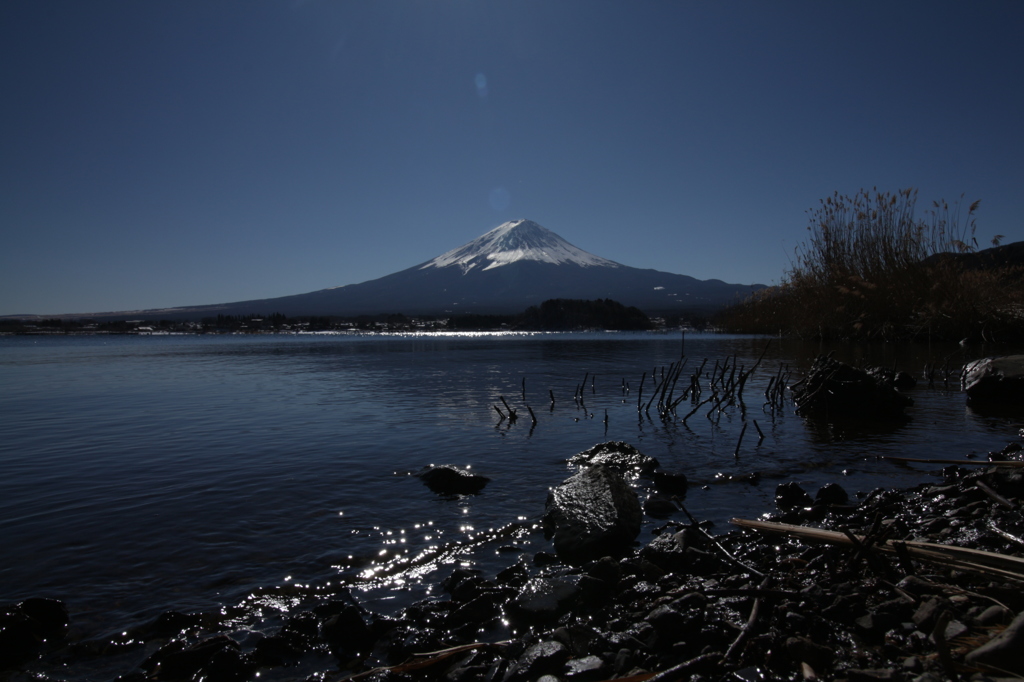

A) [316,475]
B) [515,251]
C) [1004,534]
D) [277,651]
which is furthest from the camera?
[515,251]

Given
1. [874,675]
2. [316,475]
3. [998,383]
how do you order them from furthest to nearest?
[998,383] < [316,475] < [874,675]

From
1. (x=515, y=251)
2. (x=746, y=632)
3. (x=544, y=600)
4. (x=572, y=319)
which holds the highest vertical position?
(x=515, y=251)

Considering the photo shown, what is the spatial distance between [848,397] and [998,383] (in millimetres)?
3275

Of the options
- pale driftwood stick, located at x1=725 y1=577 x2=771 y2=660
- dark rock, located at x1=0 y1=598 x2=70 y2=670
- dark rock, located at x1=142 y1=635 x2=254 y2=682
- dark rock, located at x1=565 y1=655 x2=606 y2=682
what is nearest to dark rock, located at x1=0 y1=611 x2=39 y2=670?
dark rock, located at x1=0 y1=598 x2=70 y2=670

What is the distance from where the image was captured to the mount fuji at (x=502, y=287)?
382ft

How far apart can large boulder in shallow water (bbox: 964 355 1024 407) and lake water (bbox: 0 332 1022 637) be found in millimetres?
394

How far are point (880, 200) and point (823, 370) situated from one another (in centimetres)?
1850

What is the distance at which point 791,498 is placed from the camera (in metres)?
4.99

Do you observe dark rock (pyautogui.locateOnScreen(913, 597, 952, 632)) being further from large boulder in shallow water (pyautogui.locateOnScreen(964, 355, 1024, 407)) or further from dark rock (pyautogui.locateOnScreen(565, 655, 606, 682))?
large boulder in shallow water (pyautogui.locateOnScreen(964, 355, 1024, 407))

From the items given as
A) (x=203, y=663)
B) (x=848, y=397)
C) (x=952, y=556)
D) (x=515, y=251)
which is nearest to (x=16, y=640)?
(x=203, y=663)

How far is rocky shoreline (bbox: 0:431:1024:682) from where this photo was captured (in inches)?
94.7

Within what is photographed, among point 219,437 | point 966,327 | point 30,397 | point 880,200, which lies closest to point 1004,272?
point 966,327

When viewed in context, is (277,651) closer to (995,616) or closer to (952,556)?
(995,616)

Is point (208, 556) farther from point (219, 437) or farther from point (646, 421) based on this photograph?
point (646, 421)
